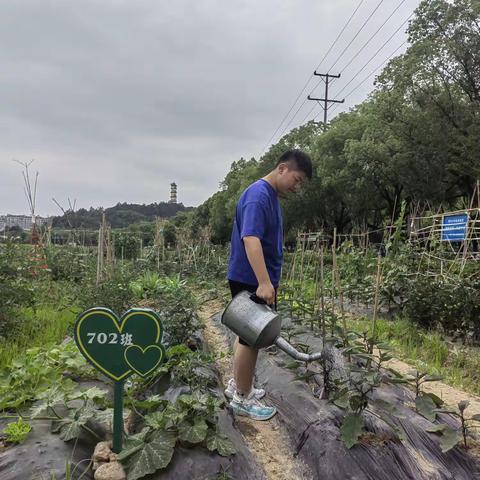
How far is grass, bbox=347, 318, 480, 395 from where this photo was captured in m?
3.47

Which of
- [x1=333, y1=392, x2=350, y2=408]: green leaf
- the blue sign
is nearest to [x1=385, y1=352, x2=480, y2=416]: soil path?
[x1=333, y1=392, x2=350, y2=408]: green leaf

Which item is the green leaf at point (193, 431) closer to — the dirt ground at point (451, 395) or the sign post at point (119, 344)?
the sign post at point (119, 344)

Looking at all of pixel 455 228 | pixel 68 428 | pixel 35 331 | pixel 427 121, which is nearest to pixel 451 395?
pixel 68 428

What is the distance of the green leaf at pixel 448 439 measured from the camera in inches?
80.3

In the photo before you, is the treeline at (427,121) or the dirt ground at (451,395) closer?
the dirt ground at (451,395)

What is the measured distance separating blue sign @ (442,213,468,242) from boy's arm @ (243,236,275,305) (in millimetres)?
4768

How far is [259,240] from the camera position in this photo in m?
2.31

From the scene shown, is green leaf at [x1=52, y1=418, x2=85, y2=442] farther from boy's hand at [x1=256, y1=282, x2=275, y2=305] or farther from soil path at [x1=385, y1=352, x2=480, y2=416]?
soil path at [x1=385, y1=352, x2=480, y2=416]

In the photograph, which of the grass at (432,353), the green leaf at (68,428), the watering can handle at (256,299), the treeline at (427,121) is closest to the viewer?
the green leaf at (68,428)

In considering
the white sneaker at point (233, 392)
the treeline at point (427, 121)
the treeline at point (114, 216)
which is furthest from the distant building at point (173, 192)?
the white sneaker at point (233, 392)

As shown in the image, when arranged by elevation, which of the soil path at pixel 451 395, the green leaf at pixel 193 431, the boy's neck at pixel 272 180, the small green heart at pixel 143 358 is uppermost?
the boy's neck at pixel 272 180

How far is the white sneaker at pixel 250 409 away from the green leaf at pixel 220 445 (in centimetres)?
65

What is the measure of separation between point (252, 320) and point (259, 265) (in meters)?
0.28

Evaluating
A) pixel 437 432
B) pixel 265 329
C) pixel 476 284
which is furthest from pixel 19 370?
pixel 476 284
